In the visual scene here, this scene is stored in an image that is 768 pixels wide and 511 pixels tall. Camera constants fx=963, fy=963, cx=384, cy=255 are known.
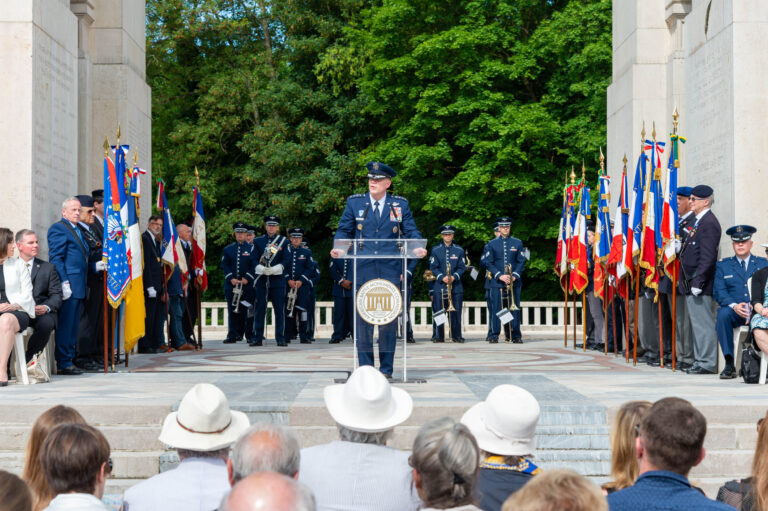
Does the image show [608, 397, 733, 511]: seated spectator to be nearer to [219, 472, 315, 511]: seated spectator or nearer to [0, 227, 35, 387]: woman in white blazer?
[219, 472, 315, 511]: seated spectator

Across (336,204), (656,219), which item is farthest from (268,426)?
(336,204)

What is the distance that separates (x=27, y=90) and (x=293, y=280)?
8657mm

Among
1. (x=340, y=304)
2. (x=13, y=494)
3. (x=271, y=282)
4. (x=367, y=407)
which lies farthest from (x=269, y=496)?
(x=340, y=304)

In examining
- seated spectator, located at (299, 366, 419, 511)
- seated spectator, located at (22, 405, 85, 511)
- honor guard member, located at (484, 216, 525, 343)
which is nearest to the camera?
seated spectator, located at (22, 405, 85, 511)

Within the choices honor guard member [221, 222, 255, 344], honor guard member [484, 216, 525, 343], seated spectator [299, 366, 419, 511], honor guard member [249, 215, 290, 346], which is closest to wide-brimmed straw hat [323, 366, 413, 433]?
seated spectator [299, 366, 419, 511]

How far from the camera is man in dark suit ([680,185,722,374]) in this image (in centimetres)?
1085

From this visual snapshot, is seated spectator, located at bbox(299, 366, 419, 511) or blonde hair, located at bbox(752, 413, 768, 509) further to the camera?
blonde hair, located at bbox(752, 413, 768, 509)

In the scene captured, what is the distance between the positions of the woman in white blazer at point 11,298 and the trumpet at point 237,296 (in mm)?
8523

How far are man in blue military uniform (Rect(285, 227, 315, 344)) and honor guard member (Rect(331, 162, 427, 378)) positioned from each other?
886 centimetres

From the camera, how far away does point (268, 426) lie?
311cm

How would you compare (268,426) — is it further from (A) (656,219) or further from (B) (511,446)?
(A) (656,219)

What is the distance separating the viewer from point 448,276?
19.6 m

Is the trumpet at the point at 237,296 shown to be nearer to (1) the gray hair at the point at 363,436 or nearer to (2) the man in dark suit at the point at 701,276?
(2) the man in dark suit at the point at 701,276

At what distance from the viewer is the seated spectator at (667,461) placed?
313 centimetres
